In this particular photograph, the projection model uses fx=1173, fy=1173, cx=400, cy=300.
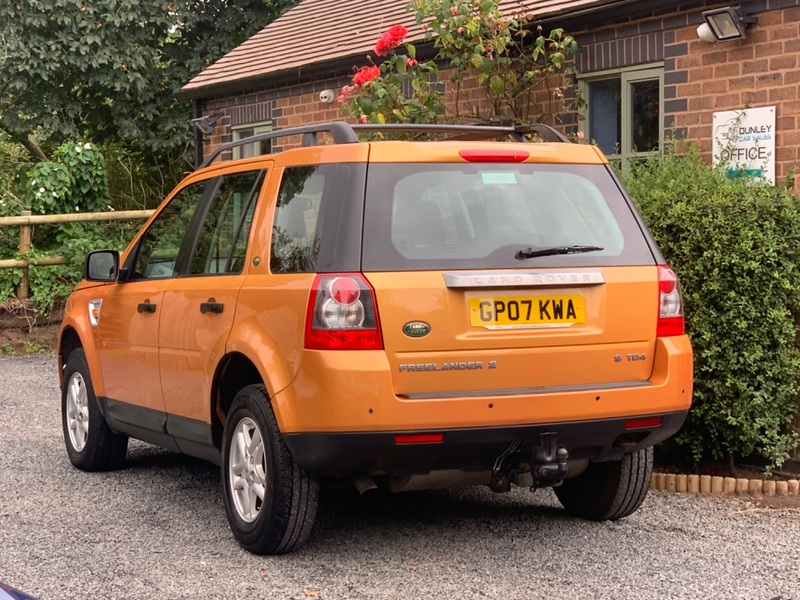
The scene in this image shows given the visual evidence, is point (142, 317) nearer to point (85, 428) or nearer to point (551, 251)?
point (85, 428)

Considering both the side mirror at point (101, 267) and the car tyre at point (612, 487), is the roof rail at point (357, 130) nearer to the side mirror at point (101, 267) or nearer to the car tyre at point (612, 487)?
the side mirror at point (101, 267)

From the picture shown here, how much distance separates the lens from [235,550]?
5.37 m

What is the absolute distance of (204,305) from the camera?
5.62 meters

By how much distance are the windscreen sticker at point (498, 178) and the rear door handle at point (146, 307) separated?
214cm

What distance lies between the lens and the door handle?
5.46 metres

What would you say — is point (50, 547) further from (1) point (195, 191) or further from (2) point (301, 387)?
(1) point (195, 191)

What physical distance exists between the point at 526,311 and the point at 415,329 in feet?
1.63

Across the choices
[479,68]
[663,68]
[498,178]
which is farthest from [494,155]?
[479,68]

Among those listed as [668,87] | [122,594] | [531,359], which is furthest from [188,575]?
[668,87]

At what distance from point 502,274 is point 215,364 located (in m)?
1.49

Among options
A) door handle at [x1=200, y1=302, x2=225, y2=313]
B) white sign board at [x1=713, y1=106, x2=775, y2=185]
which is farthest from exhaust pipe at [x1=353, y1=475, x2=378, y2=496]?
white sign board at [x1=713, y1=106, x2=775, y2=185]

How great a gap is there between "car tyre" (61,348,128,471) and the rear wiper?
3281 mm

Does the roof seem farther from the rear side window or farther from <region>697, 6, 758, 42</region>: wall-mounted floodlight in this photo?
the rear side window

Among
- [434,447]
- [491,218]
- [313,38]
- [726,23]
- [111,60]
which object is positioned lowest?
[434,447]
